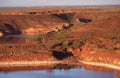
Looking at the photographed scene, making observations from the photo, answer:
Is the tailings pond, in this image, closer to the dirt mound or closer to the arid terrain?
the arid terrain

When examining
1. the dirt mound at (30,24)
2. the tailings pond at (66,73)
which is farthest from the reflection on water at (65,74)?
the dirt mound at (30,24)

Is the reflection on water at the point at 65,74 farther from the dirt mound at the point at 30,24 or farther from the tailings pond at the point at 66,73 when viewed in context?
the dirt mound at the point at 30,24

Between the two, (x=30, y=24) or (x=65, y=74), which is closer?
(x=65, y=74)

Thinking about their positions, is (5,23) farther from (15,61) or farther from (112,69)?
(112,69)

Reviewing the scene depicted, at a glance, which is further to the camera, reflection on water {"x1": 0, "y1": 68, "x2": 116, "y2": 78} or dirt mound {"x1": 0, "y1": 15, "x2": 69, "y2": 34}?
dirt mound {"x1": 0, "y1": 15, "x2": 69, "y2": 34}

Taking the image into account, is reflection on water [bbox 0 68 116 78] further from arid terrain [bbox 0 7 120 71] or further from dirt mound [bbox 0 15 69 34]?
dirt mound [bbox 0 15 69 34]

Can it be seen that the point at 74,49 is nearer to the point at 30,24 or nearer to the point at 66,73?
the point at 66,73

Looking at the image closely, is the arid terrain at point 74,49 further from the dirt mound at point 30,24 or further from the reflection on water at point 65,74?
the dirt mound at point 30,24

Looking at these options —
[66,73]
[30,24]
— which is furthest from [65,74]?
[30,24]

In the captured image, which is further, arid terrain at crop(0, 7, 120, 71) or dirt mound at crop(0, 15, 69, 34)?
dirt mound at crop(0, 15, 69, 34)

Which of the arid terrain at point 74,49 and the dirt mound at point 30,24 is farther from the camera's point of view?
the dirt mound at point 30,24

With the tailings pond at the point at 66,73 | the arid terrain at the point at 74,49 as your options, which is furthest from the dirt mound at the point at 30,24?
the tailings pond at the point at 66,73

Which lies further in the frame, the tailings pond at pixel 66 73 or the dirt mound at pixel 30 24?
the dirt mound at pixel 30 24

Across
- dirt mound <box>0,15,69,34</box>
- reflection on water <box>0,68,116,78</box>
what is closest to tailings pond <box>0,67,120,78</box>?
reflection on water <box>0,68,116,78</box>
